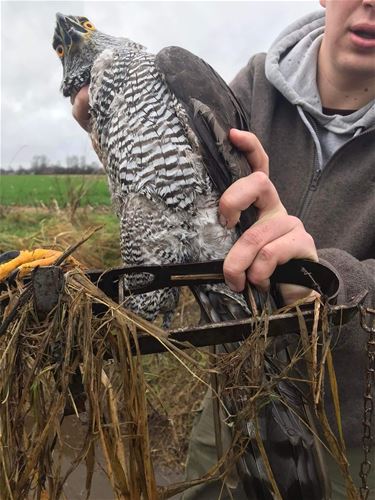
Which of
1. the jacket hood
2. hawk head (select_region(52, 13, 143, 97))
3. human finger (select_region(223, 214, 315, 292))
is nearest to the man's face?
the jacket hood

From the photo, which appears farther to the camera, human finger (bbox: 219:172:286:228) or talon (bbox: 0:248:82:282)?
human finger (bbox: 219:172:286:228)

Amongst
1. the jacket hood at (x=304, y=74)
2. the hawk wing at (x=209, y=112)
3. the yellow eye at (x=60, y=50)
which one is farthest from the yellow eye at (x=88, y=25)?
the jacket hood at (x=304, y=74)

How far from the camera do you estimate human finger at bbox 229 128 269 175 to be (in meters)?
1.69

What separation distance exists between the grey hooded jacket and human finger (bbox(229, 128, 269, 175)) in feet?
1.58

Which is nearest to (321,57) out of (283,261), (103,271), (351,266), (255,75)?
(255,75)

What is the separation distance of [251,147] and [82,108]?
95cm

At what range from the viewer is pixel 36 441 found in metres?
1.04

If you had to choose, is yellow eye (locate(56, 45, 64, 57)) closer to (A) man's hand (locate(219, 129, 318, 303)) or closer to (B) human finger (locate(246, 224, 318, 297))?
(A) man's hand (locate(219, 129, 318, 303))

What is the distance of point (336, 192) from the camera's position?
6.79 ft

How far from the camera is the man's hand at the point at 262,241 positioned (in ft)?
4.46

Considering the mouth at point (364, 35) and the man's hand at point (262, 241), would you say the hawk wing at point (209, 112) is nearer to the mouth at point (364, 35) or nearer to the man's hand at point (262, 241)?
the man's hand at point (262, 241)

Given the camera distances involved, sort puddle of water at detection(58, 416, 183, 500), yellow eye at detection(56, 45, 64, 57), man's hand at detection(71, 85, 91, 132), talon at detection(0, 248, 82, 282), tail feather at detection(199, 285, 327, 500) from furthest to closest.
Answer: puddle of water at detection(58, 416, 183, 500)
yellow eye at detection(56, 45, 64, 57)
man's hand at detection(71, 85, 91, 132)
tail feather at detection(199, 285, 327, 500)
talon at detection(0, 248, 82, 282)

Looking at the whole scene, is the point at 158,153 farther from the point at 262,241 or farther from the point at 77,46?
the point at 77,46

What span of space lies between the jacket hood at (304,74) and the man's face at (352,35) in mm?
154
